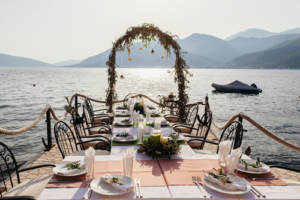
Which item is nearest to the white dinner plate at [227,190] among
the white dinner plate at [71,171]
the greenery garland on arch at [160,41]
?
the white dinner plate at [71,171]

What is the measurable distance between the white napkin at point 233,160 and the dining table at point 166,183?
0.13 meters

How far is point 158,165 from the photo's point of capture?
259cm

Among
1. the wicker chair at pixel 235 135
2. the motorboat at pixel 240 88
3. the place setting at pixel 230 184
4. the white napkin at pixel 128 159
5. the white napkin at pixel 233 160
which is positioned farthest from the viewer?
the motorboat at pixel 240 88

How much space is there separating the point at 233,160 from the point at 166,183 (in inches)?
29.6

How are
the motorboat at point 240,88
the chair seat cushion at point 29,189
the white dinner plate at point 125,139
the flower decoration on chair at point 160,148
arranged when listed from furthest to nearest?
1. the motorboat at point 240,88
2. the white dinner plate at point 125,139
3. the flower decoration on chair at point 160,148
4. the chair seat cushion at point 29,189

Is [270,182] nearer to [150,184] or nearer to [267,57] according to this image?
[150,184]

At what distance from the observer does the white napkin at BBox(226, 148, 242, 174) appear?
2307mm

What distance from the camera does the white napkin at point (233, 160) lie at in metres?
2.31

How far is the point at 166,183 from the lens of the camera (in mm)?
2135

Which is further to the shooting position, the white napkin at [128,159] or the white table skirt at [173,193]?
the white napkin at [128,159]

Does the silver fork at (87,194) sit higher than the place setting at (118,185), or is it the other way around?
the place setting at (118,185)

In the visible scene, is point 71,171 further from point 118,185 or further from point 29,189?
point 29,189

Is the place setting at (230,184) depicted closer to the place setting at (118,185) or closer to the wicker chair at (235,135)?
the place setting at (118,185)

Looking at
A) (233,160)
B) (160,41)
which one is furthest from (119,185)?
(160,41)
